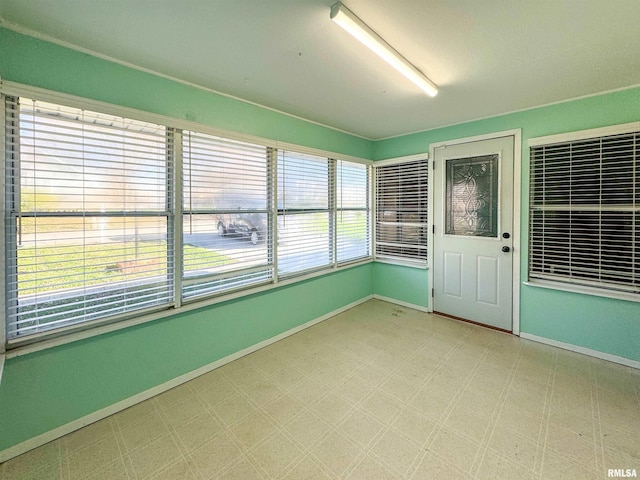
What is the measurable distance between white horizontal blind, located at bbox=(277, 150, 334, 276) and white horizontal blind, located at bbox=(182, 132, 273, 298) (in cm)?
20

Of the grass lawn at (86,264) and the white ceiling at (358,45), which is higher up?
the white ceiling at (358,45)

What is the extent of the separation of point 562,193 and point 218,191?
11.3ft

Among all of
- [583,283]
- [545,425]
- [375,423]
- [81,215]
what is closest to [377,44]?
[81,215]

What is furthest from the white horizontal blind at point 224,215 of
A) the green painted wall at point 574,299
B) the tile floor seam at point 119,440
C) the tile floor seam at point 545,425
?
the green painted wall at point 574,299

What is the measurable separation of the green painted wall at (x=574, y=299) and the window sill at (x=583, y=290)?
54 mm

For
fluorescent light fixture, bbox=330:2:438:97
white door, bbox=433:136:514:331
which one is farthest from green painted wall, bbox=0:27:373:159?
white door, bbox=433:136:514:331

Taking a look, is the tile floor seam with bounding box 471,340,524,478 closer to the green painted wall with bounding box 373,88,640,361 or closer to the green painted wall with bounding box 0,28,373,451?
the green painted wall with bounding box 373,88,640,361

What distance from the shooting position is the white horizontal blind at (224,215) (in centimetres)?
244

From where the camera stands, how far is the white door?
330 cm

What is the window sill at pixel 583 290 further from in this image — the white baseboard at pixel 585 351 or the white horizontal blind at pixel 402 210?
the white horizontal blind at pixel 402 210

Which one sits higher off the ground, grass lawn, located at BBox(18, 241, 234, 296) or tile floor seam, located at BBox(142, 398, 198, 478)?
grass lawn, located at BBox(18, 241, 234, 296)

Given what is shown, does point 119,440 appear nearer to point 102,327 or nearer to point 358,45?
point 102,327

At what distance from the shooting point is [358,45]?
1.87 meters

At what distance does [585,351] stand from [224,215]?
12.4ft
